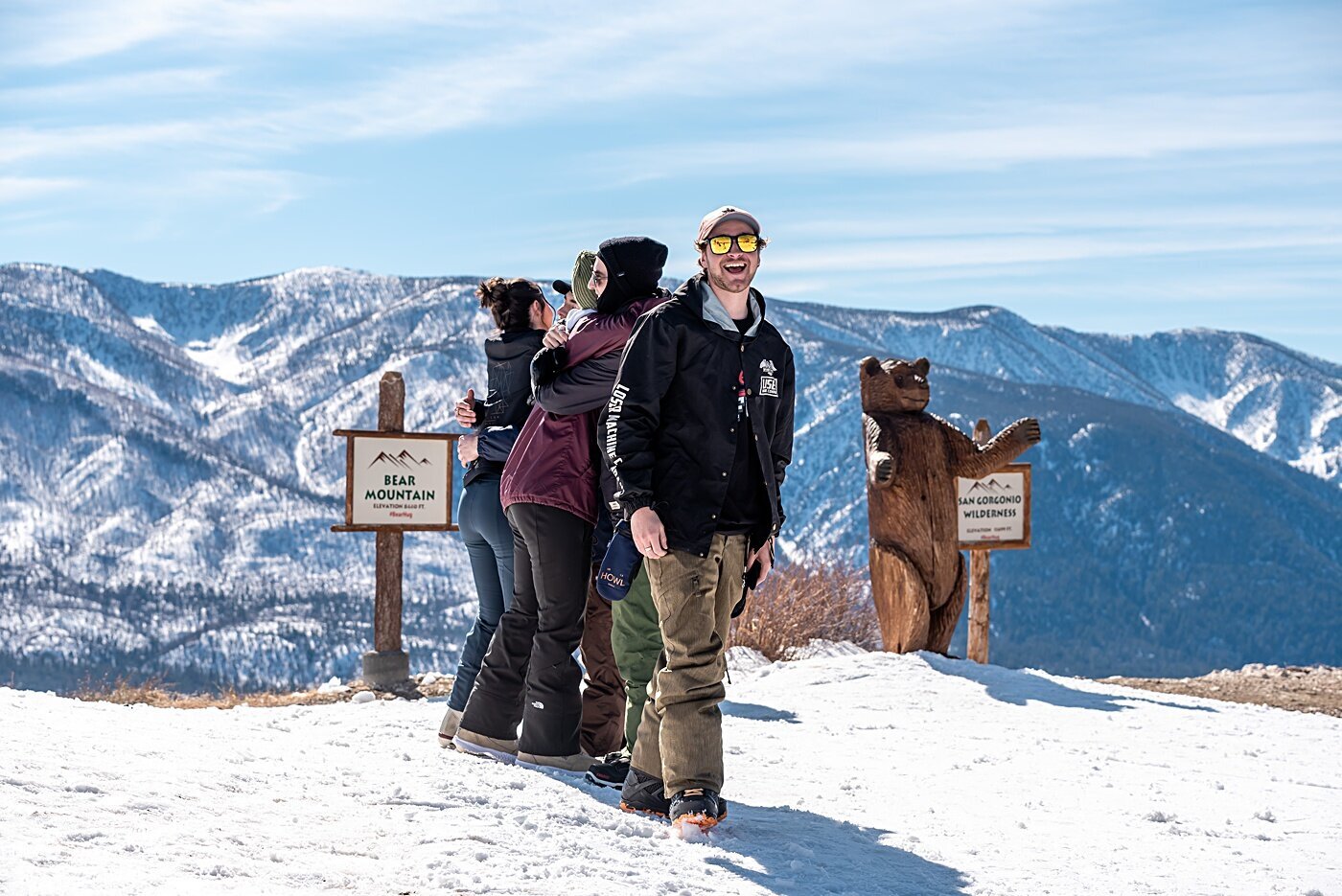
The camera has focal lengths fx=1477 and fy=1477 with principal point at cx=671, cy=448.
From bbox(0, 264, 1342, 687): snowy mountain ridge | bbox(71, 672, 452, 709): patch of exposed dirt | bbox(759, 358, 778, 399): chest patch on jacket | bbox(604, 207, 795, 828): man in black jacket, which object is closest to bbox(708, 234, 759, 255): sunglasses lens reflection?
bbox(604, 207, 795, 828): man in black jacket

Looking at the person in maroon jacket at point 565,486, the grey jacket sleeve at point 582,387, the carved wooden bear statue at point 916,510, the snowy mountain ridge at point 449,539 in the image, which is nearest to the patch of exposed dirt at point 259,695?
the carved wooden bear statue at point 916,510

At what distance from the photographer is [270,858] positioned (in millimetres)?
4023

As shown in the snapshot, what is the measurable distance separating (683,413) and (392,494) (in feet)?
20.6

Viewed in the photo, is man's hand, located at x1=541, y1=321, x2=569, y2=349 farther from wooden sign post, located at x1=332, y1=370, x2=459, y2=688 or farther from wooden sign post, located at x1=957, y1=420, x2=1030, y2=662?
wooden sign post, located at x1=957, y1=420, x2=1030, y2=662

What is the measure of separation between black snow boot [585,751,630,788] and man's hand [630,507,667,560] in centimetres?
108

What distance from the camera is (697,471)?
4676 millimetres

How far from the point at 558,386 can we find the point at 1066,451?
13559 centimetres

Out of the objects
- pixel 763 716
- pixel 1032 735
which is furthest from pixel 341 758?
pixel 1032 735

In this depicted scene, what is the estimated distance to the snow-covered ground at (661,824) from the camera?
13.2 feet

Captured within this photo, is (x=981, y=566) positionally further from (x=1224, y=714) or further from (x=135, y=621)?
(x=135, y=621)

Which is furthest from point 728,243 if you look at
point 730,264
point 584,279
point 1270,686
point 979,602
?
point 1270,686

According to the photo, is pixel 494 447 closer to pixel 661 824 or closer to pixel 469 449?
pixel 469 449

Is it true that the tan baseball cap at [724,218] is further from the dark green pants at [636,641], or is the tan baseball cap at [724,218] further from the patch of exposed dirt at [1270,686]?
the patch of exposed dirt at [1270,686]

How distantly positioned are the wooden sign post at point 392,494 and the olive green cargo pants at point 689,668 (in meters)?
5.97
